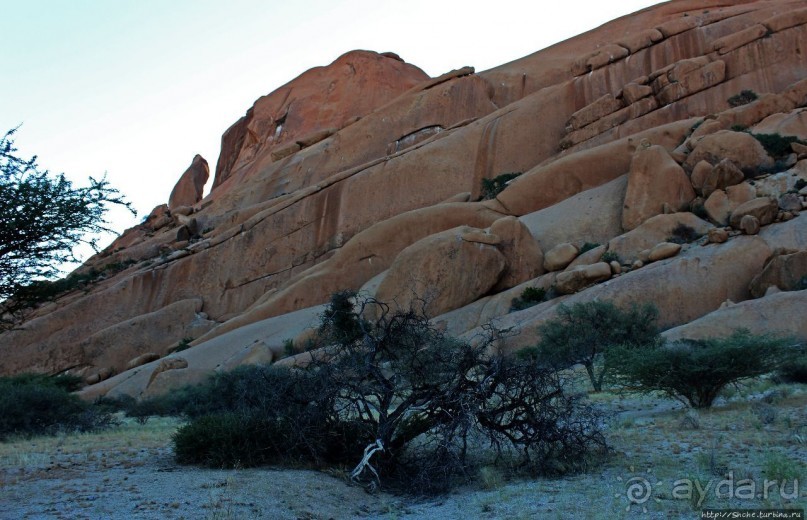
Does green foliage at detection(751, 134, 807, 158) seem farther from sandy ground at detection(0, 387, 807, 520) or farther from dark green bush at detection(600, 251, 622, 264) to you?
sandy ground at detection(0, 387, 807, 520)

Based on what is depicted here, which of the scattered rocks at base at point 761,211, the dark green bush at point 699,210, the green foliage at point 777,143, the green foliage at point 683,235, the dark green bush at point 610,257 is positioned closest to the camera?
the scattered rocks at base at point 761,211

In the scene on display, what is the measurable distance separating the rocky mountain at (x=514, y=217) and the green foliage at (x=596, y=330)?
0.81 metres

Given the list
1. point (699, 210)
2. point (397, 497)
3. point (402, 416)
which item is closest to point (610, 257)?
point (699, 210)

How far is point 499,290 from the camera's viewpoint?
28.5m

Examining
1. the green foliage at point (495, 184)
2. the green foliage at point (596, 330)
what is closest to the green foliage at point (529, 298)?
the green foliage at point (596, 330)

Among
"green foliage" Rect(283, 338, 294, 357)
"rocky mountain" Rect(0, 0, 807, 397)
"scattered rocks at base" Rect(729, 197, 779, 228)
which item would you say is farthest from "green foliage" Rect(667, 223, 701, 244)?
"green foliage" Rect(283, 338, 294, 357)

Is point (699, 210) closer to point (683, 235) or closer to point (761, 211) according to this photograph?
point (683, 235)

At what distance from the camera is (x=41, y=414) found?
625 inches

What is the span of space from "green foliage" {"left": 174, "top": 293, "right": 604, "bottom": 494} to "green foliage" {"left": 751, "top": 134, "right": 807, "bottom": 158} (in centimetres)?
2328

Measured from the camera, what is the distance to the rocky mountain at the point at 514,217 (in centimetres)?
2430

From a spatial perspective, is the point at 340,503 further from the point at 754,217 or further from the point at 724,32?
the point at 724,32

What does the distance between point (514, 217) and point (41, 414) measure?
746 inches

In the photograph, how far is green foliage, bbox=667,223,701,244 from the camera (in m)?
26.1

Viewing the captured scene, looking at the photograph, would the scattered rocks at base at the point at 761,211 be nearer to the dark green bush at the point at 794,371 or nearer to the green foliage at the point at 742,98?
the dark green bush at the point at 794,371
